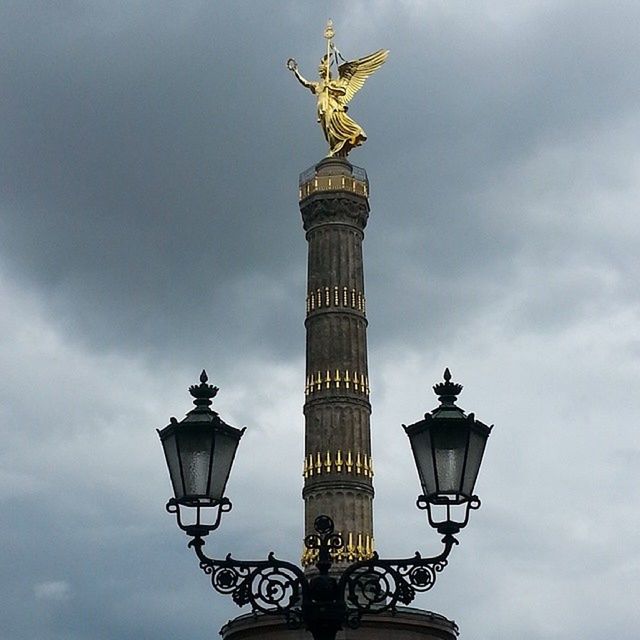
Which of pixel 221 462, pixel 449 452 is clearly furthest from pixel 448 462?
pixel 221 462

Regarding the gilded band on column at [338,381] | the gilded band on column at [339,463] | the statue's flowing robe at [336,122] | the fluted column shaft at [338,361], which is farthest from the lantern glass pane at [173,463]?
the statue's flowing robe at [336,122]

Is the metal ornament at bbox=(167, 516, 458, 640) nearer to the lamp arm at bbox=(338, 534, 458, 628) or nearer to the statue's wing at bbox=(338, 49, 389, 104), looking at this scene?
the lamp arm at bbox=(338, 534, 458, 628)

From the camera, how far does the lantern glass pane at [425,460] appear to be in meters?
6.56

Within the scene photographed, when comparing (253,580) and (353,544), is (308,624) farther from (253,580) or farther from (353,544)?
(353,544)

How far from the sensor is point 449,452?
6586 millimetres

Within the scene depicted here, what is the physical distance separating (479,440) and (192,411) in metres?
1.51

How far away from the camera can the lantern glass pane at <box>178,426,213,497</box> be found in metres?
6.69

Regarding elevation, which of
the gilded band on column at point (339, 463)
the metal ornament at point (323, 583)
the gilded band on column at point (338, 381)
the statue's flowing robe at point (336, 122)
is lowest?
the metal ornament at point (323, 583)

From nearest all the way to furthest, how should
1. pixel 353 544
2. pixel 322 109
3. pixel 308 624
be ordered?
pixel 308 624 < pixel 353 544 < pixel 322 109

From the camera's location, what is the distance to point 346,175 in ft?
Result: 121

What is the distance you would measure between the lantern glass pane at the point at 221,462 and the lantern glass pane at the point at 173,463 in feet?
0.54

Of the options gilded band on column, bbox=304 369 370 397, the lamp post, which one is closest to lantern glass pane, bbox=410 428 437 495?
the lamp post

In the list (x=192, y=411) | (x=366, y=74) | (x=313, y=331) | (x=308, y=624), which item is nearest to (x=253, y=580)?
(x=308, y=624)

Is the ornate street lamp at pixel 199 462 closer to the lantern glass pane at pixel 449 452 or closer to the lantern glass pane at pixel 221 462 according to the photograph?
the lantern glass pane at pixel 221 462
